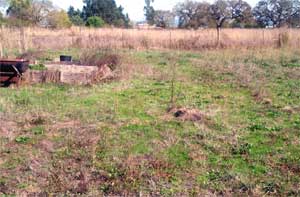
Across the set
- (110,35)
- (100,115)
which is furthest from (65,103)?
(110,35)

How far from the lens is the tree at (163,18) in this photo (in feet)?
150

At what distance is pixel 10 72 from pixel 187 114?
484cm

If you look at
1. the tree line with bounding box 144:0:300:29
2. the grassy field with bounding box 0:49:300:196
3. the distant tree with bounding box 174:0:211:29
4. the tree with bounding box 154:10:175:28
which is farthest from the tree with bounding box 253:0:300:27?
the grassy field with bounding box 0:49:300:196

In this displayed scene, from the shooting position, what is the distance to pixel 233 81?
8.74 m

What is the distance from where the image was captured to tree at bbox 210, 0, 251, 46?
39594 mm

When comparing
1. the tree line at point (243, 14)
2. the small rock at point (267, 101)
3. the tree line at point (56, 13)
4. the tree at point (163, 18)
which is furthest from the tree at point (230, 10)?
the small rock at point (267, 101)

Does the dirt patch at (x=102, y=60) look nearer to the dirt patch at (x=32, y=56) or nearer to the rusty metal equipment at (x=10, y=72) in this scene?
the dirt patch at (x=32, y=56)

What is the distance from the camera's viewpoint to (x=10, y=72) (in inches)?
329

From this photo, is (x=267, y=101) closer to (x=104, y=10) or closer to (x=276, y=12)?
(x=276, y=12)

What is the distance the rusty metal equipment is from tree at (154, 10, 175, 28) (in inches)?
1457

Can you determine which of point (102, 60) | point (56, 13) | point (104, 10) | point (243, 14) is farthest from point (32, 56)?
point (243, 14)

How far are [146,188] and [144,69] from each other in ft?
23.2

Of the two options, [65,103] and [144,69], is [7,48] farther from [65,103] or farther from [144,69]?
[65,103]

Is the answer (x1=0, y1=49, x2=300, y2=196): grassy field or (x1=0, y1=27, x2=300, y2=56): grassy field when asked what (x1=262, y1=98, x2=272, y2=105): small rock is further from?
(x1=0, y1=27, x2=300, y2=56): grassy field
